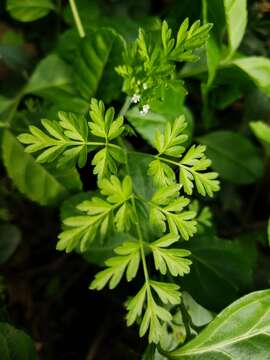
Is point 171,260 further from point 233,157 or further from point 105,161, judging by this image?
point 233,157

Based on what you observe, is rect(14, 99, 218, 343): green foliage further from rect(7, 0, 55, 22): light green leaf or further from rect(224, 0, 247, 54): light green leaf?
rect(7, 0, 55, 22): light green leaf

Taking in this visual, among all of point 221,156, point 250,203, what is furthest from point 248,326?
point 250,203

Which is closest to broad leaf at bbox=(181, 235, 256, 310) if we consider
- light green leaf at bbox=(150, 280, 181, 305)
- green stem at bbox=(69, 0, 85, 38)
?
light green leaf at bbox=(150, 280, 181, 305)

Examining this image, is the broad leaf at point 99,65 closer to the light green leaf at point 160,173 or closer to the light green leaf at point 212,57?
the light green leaf at point 212,57


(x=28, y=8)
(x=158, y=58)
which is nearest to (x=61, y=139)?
(x=158, y=58)

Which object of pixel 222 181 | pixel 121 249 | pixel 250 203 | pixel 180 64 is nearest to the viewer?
pixel 121 249

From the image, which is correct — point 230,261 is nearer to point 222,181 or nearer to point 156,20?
point 222,181
